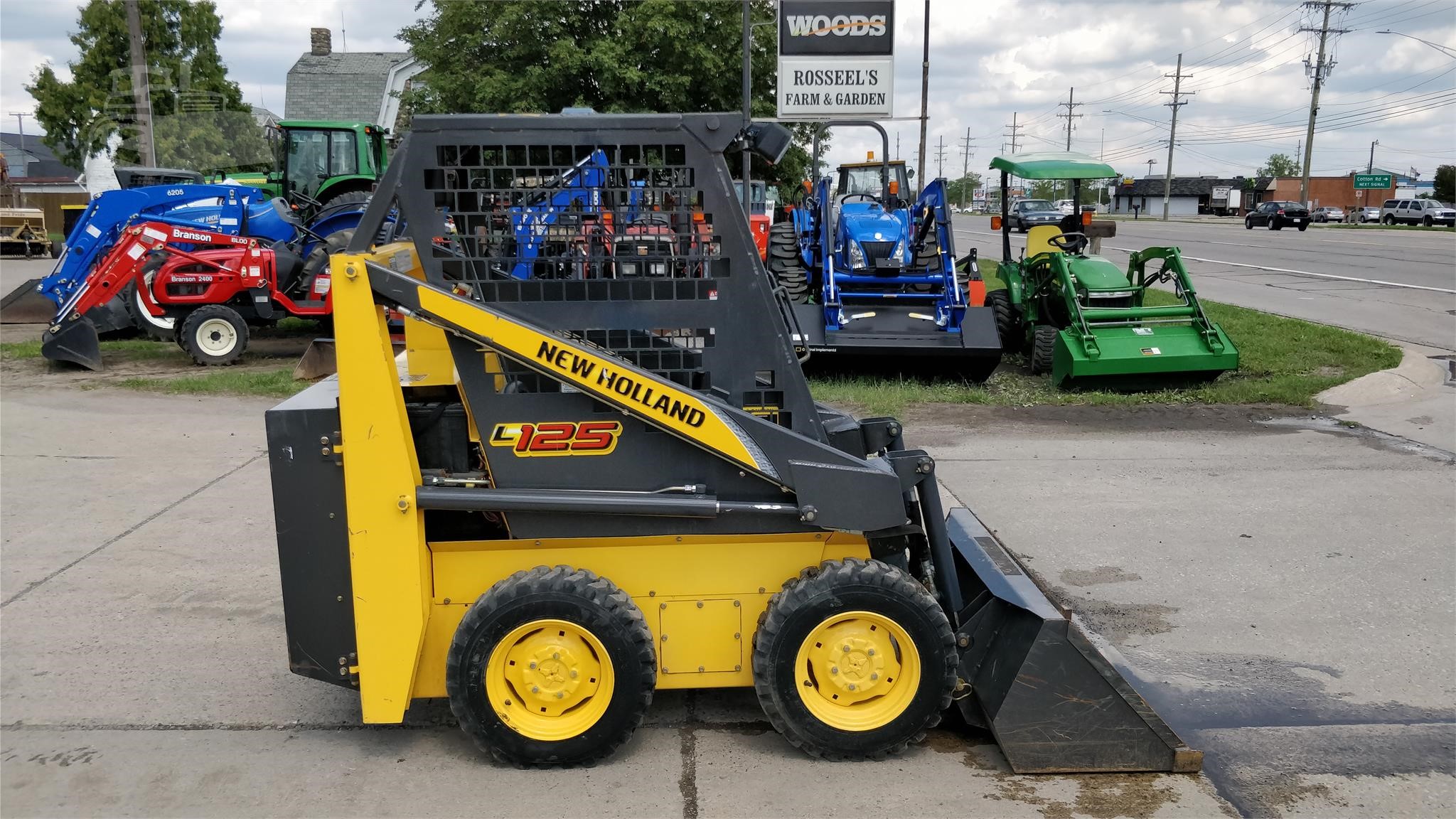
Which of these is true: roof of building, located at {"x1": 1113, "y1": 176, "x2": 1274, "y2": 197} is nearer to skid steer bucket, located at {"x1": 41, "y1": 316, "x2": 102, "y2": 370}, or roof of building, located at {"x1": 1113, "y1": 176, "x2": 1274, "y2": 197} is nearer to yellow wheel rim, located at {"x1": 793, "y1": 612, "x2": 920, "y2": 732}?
skid steer bucket, located at {"x1": 41, "y1": 316, "x2": 102, "y2": 370}

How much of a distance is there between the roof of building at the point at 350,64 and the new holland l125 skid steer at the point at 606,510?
44525 mm

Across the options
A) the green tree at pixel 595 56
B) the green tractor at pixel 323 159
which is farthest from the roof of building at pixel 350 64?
the green tractor at pixel 323 159

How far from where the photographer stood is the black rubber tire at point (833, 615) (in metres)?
3.54

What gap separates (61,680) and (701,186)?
3.25 m

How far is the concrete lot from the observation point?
11.5ft

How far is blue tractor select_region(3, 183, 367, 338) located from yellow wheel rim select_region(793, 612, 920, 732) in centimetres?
987

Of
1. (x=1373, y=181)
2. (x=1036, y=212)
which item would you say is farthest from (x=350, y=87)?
(x=1373, y=181)

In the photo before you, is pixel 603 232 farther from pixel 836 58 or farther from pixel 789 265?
pixel 836 58

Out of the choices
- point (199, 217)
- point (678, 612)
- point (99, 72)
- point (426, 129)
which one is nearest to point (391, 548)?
point (678, 612)

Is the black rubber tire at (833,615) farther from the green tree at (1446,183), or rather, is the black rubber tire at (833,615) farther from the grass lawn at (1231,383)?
the green tree at (1446,183)

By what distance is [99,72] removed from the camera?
105 ft

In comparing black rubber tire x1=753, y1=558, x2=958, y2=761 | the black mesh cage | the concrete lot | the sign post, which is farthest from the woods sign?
the sign post

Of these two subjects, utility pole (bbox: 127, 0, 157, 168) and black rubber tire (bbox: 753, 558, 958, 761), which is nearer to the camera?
black rubber tire (bbox: 753, 558, 958, 761)

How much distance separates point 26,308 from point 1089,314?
1462 centimetres
